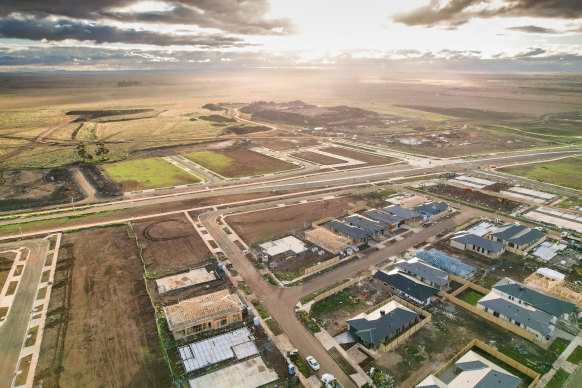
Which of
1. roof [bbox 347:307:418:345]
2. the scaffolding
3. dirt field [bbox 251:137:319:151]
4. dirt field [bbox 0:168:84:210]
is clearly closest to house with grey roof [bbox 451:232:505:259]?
the scaffolding

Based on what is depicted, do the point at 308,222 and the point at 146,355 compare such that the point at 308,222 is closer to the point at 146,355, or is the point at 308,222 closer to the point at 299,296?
the point at 299,296

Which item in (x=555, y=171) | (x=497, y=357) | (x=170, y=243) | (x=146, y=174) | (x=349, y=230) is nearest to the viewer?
(x=497, y=357)

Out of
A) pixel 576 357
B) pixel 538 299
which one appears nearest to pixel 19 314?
pixel 576 357

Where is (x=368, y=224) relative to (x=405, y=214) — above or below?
below

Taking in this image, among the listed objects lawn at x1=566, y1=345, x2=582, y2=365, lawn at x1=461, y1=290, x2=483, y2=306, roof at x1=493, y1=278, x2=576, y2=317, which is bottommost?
lawn at x1=461, y1=290, x2=483, y2=306

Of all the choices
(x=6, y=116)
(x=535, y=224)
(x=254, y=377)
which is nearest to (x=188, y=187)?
(x=254, y=377)

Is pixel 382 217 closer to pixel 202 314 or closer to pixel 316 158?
pixel 202 314

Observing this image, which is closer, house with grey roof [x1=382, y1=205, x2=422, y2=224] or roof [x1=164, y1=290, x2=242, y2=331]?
roof [x1=164, y1=290, x2=242, y2=331]

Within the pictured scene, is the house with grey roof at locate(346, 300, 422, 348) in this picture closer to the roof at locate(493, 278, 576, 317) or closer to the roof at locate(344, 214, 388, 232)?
the roof at locate(493, 278, 576, 317)
